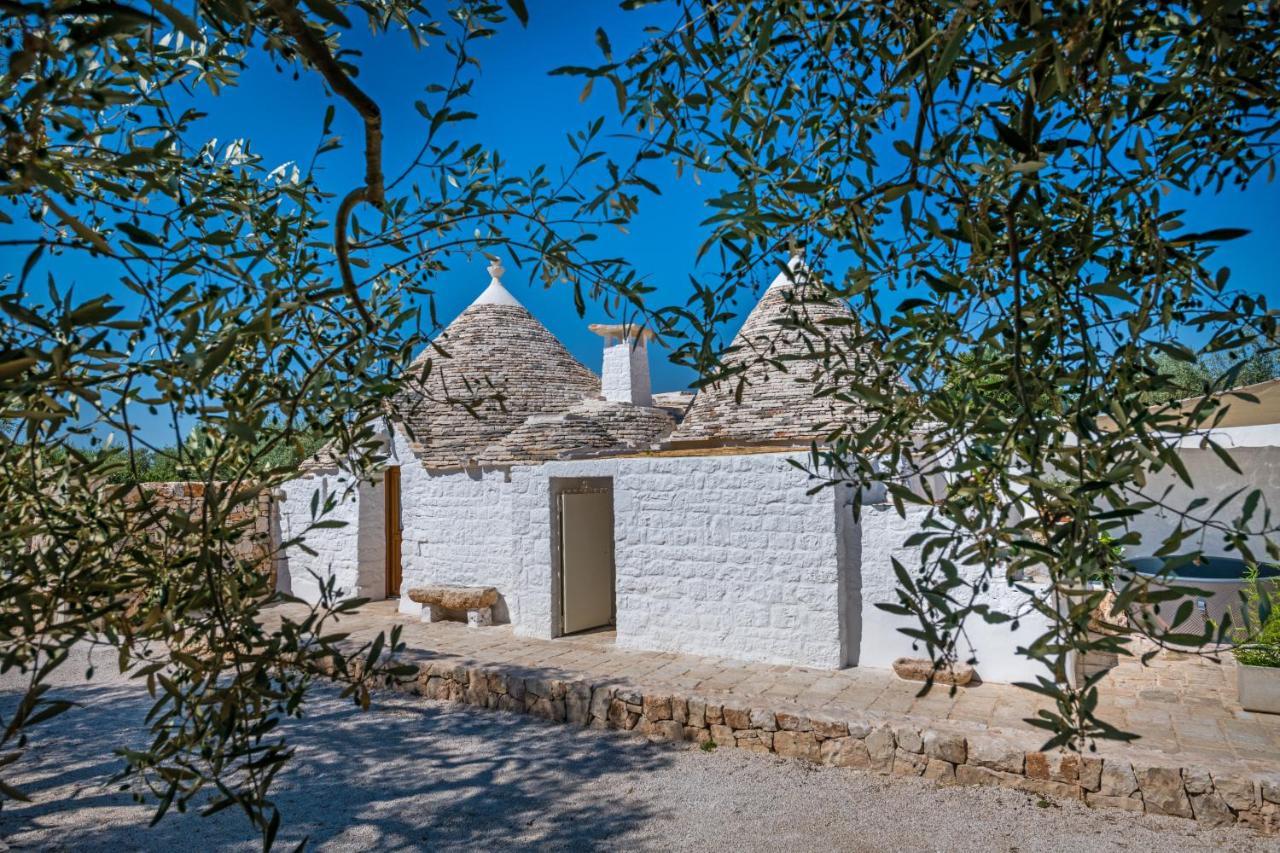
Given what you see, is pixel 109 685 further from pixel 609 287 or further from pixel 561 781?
pixel 609 287

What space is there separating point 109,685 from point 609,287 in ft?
33.0

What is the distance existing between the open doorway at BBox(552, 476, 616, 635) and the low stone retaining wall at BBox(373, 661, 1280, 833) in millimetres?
2211

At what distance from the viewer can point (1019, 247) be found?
194 centimetres

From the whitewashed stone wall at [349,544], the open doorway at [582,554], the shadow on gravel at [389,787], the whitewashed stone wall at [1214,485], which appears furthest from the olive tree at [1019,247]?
the whitewashed stone wall at [349,544]

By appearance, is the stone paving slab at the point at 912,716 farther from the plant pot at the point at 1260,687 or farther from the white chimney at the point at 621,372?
the white chimney at the point at 621,372

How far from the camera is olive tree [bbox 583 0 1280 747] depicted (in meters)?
1.54

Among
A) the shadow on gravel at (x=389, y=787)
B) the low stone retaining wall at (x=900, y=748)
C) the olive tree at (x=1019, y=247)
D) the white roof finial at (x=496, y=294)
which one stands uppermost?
the white roof finial at (x=496, y=294)

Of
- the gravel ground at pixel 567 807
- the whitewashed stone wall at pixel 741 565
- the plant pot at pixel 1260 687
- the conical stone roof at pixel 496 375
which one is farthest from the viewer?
the conical stone roof at pixel 496 375

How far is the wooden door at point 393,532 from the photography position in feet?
46.5

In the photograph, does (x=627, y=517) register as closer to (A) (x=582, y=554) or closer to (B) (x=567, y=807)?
(A) (x=582, y=554)

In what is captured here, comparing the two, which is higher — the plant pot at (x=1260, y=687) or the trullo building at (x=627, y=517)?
the trullo building at (x=627, y=517)

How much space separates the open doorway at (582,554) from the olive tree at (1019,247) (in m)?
8.28

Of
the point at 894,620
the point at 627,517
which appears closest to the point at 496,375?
the point at 627,517

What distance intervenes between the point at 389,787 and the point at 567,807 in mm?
1510
